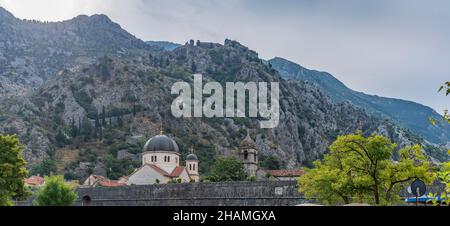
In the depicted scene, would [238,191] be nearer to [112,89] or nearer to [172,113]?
[172,113]

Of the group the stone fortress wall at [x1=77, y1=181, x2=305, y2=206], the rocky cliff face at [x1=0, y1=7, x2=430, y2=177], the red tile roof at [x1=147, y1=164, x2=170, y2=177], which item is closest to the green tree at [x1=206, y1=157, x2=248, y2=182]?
the red tile roof at [x1=147, y1=164, x2=170, y2=177]

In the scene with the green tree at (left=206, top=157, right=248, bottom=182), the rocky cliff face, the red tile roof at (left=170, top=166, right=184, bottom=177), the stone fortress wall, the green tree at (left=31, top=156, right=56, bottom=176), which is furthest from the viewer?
the rocky cliff face

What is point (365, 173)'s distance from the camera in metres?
34.4

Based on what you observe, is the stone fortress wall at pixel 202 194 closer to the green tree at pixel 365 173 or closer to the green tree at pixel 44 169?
the green tree at pixel 365 173

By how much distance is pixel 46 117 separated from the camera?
15388 centimetres

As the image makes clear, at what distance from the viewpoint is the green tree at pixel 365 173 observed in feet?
109

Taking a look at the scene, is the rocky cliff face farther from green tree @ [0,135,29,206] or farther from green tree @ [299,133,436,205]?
green tree @ [299,133,436,205]

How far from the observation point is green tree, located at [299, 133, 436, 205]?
109ft

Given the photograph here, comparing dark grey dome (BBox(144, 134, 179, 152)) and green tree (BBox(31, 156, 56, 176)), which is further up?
dark grey dome (BBox(144, 134, 179, 152))

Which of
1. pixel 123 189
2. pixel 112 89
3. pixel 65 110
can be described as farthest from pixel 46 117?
pixel 123 189

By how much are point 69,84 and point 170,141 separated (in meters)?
91.1

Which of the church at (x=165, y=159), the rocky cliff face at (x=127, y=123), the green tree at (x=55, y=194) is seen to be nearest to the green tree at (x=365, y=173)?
the green tree at (x=55, y=194)
